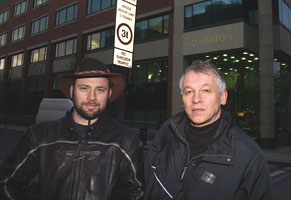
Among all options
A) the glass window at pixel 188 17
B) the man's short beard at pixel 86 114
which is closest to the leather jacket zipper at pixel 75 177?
the man's short beard at pixel 86 114

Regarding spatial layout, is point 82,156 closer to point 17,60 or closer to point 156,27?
point 156,27

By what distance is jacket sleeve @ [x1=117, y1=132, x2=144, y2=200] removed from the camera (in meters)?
2.19

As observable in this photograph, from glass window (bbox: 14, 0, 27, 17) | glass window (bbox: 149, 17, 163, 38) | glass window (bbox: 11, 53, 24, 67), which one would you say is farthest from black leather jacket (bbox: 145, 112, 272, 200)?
glass window (bbox: 14, 0, 27, 17)

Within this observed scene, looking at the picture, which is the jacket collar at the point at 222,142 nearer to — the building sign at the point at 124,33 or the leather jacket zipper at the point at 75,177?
the leather jacket zipper at the point at 75,177

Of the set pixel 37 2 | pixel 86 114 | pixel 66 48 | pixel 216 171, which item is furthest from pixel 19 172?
pixel 37 2

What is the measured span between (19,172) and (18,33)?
38811 mm

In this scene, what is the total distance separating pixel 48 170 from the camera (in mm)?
2121

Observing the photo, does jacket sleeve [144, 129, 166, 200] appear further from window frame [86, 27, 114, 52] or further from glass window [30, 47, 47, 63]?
glass window [30, 47, 47, 63]

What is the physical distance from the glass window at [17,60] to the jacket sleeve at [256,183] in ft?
122

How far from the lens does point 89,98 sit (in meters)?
2.27

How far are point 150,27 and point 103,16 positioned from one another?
5.79 m

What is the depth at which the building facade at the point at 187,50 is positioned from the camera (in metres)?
15.5

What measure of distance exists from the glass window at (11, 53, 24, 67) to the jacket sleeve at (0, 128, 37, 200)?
36.1m

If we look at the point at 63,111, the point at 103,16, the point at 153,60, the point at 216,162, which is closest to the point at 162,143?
the point at 216,162
